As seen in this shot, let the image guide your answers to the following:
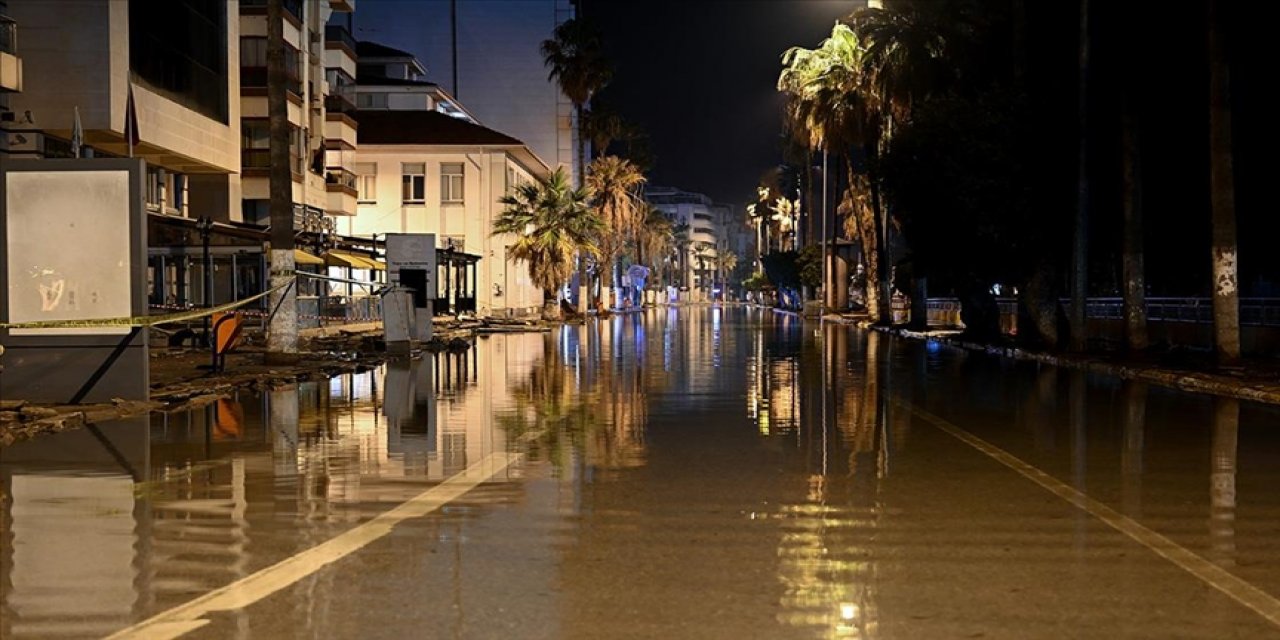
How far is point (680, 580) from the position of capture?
25.8 ft

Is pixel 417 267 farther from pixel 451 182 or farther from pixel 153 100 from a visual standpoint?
pixel 451 182

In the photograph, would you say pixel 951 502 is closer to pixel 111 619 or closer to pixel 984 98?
pixel 111 619

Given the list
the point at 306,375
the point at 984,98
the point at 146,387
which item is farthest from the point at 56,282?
the point at 984,98

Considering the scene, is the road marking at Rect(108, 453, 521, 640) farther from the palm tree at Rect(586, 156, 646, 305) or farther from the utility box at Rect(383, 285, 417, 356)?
the palm tree at Rect(586, 156, 646, 305)

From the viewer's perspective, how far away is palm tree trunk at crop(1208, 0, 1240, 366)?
89.7 feet

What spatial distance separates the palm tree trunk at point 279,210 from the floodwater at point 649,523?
8.46 metres

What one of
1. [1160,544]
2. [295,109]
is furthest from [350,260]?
[1160,544]

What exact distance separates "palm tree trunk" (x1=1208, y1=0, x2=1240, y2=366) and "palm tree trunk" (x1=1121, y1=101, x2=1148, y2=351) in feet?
15.0

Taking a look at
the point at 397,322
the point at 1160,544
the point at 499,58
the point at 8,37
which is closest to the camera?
the point at 1160,544

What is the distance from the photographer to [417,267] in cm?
3953

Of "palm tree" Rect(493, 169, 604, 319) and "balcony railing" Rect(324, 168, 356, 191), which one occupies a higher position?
"balcony railing" Rect(324, 168, 356, 191)

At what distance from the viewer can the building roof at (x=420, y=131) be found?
77.0m

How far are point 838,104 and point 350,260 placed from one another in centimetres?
2331

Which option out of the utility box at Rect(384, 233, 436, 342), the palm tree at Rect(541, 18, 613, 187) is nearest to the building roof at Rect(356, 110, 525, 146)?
the palm tree at Rect(541, 18, 613, 187)
